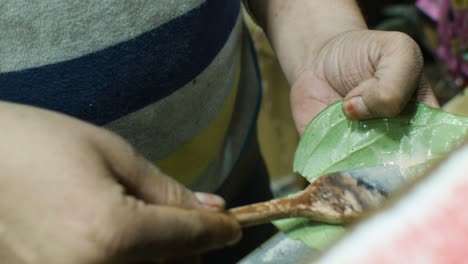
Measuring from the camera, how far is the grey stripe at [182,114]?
42 cm

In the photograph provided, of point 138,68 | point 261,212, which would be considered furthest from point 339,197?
point 138,68

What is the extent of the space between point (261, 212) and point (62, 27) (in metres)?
0.18

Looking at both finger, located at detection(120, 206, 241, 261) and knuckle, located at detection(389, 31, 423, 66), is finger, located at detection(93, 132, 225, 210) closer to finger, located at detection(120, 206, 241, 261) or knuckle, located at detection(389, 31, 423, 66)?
finger, located at detection(120, 206, 241, 261)

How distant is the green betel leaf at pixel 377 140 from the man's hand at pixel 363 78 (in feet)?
0.04

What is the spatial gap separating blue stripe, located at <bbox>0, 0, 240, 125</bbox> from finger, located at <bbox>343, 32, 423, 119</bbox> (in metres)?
0.12

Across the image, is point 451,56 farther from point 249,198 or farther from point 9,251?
point 9,251

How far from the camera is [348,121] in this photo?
43 cm

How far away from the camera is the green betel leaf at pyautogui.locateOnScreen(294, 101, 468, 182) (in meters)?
0.40

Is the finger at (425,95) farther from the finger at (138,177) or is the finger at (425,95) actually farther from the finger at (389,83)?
the finger at (138,177)

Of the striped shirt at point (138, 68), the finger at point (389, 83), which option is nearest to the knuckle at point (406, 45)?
the finger at point (389, 83)

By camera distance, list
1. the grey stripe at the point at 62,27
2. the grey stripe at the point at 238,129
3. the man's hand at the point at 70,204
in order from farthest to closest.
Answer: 1. the grey stripe at the point at 238,129
2. the grey stripe at the point at 62,27
3. the man's hand at the point at 70,204

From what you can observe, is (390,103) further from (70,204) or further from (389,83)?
(70,204)

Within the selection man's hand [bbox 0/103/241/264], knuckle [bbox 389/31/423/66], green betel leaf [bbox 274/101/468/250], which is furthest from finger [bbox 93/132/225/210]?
knuckle [bbox 389/31/423/66]

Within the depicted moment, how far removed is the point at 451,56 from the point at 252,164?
0.50m
